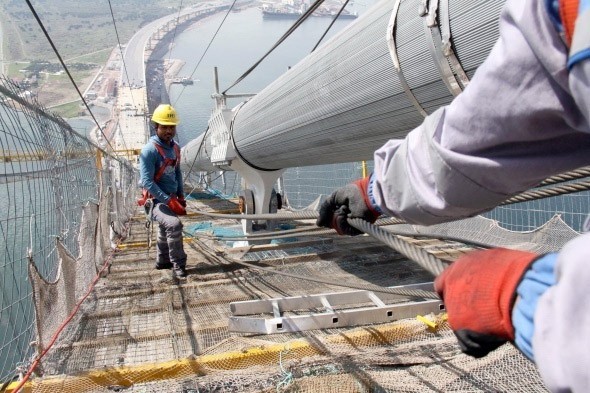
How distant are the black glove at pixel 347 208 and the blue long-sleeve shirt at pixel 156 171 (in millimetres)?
2561

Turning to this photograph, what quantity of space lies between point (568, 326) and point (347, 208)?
141 cm

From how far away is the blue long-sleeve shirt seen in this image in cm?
441

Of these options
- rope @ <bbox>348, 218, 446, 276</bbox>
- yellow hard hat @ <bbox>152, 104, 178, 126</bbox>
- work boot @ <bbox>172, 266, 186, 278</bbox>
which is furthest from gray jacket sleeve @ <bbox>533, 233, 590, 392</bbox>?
yellow hard hat @ <bbox>152, 104, 178, 126</bbox>

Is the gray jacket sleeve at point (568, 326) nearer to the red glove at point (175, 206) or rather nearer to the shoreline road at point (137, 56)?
the red glove at point (175, 206)

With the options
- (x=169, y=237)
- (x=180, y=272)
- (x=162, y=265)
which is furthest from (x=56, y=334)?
(x=162, y=265)

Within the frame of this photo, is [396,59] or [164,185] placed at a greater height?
[396,59]

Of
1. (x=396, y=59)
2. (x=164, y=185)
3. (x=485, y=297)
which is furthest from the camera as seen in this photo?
(x=164, y=185)

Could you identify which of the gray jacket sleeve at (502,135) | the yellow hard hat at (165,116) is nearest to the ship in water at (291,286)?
the gray jacket sleeve at (502,135)

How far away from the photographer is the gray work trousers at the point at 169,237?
4180mm

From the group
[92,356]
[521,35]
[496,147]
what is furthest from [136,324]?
[521,35]

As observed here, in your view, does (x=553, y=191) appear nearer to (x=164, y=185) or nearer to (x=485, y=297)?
(x=485, y=297)

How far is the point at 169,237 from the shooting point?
4.24 metres

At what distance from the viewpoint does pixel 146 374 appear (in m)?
2.32

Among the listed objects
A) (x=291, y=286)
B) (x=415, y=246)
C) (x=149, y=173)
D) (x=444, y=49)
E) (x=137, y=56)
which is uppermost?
(x=137, y=56)
